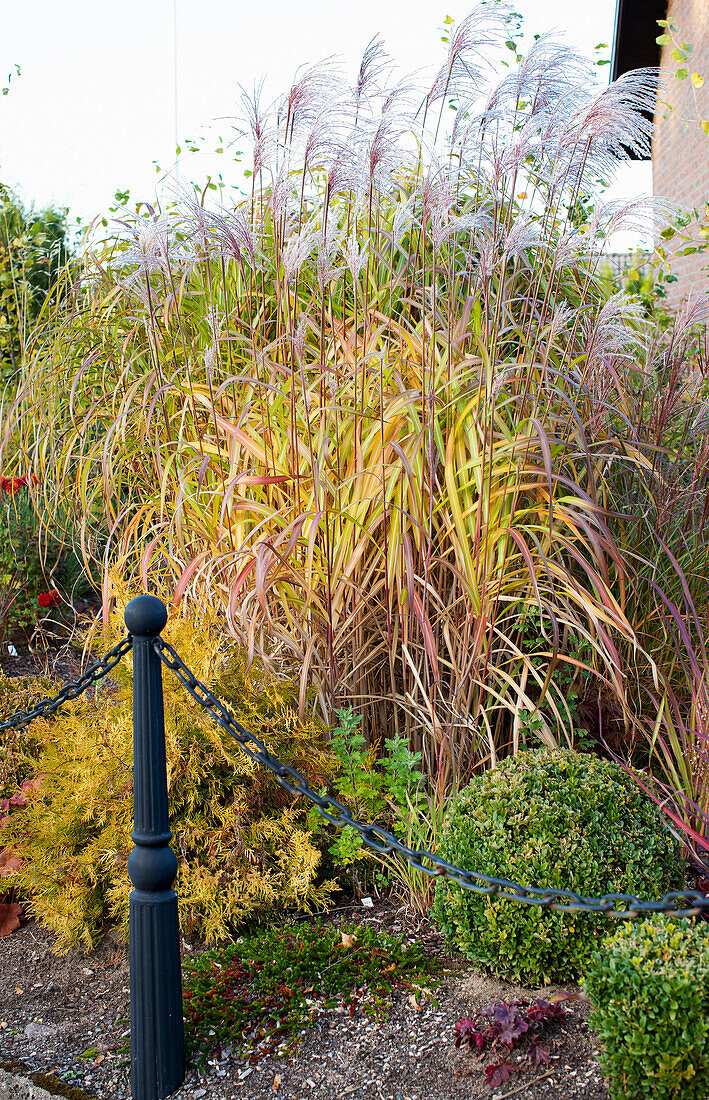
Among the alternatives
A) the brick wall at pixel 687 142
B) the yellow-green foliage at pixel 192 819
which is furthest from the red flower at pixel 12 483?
the brick wall at pixel 687 142

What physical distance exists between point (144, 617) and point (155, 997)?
2.65 feet

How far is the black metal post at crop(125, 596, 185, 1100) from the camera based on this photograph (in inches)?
72.4

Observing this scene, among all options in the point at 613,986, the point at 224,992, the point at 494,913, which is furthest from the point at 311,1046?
the point at 613,986

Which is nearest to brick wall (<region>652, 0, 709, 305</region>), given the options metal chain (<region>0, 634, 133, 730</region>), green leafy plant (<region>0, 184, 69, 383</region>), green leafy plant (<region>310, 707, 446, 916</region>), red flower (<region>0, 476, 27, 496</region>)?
green leafy plant (<region>0, 184, 69, 383</region>)

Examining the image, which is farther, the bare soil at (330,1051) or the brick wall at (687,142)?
the brick wall at (687,142)

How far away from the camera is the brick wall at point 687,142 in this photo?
888 centimetres

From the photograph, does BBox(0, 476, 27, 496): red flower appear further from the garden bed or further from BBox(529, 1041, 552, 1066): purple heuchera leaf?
BBox(529, 1041, 552, 1066): purple heuchera leaf

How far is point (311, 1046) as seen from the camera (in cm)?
202

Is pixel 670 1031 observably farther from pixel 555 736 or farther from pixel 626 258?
pixel 626 258

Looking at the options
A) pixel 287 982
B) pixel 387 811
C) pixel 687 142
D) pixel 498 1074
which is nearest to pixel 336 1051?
pixel 287 982

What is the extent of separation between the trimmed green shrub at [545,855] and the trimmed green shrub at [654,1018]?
372 millimetres

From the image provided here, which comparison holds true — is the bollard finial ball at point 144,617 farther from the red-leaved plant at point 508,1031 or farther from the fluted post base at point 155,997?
the red-leaved plant at point 508,1031

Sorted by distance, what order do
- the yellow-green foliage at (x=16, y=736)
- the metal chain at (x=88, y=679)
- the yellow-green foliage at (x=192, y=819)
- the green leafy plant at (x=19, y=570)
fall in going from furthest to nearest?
1. the green leafy plant at (x=19, y=570)
2. the yellow-green foliage at (x=16, y=736)
3. the yellow-green foliage at (x=192, y=819)
4. the metal chain at (x=88, y=679)

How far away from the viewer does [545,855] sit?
2094 mm
